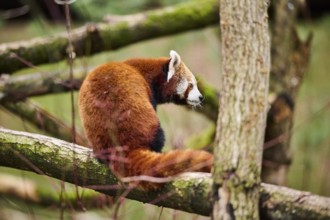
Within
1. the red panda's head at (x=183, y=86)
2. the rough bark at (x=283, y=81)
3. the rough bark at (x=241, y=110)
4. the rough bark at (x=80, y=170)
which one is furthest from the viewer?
the rough bark at (x=283, y=81)

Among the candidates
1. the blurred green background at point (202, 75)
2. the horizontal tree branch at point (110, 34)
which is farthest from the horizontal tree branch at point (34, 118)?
the blurred green background at point (202, 75)

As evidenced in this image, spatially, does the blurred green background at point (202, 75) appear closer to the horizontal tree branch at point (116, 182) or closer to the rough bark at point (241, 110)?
the horizontal tree branch at point (116, 182)

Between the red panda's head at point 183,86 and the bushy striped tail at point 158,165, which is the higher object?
the red panda's head at point 183,86

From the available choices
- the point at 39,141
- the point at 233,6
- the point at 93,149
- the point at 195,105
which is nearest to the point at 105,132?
the point at 93,149

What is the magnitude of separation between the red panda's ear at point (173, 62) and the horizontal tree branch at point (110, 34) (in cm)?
128

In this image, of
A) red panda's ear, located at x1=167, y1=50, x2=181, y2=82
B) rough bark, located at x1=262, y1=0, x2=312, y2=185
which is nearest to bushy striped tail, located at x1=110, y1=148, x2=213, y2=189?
red panda's ear, located at x1=167, y1=50, x2=181, y2=82

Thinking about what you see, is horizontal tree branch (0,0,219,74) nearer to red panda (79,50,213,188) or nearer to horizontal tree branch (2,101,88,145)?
horizontal tree branch (2,101,88,145)

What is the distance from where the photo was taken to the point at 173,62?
8.79 feet

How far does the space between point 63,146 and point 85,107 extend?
22cm

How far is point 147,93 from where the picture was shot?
2650 millimetres

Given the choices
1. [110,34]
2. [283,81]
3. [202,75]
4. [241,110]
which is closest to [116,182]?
[241,110]

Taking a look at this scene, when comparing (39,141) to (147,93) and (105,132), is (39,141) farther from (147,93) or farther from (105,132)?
(147,93)

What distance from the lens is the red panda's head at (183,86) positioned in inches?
109

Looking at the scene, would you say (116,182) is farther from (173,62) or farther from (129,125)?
(173,62)
